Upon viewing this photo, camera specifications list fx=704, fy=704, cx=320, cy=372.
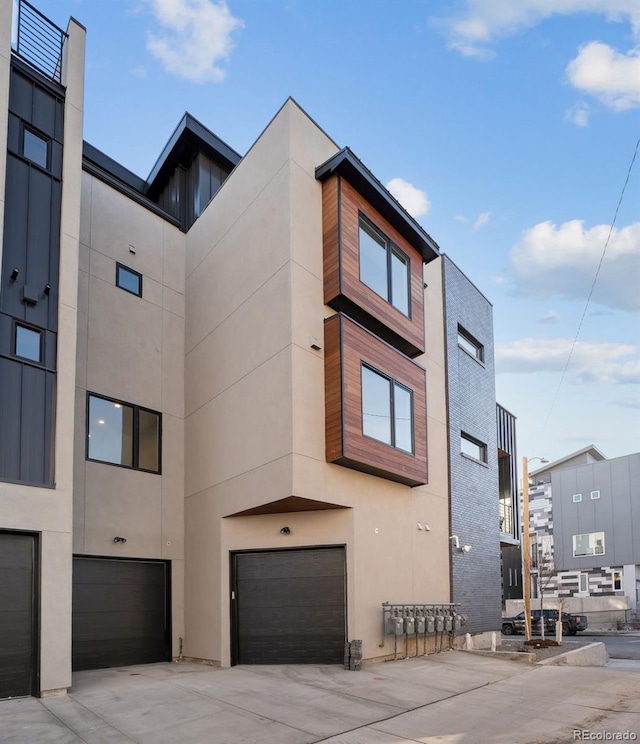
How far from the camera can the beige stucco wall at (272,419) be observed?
1373cm

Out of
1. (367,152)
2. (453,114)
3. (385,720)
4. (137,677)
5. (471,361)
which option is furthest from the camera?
(471,361)

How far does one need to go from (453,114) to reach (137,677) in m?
14.0

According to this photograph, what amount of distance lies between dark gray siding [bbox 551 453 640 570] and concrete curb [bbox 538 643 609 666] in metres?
23.1

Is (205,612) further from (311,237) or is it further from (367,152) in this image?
(367,152)

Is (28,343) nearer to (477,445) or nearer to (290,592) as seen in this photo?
(290,592)

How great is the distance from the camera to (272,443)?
45.1ft

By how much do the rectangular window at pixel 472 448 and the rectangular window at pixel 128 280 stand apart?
9.93 m

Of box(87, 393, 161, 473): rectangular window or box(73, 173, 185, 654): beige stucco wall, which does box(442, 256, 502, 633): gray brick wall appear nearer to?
box(73, 173, 185, 654): beige stucco wall

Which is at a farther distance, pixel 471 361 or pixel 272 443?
pixel 471 361

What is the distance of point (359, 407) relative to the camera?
46.4 ft

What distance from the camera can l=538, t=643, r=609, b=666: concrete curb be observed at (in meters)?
15.6

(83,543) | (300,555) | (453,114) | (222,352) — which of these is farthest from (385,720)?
(453,114)

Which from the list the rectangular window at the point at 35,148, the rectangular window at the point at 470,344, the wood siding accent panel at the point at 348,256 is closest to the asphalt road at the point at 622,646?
the rectangular window at the point at 470,344

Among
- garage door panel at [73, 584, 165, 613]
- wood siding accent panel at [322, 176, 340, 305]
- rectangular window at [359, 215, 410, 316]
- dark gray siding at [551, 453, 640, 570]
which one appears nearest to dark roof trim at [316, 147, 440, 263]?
wood siding accent panel at [322, 176, 340, 305]
